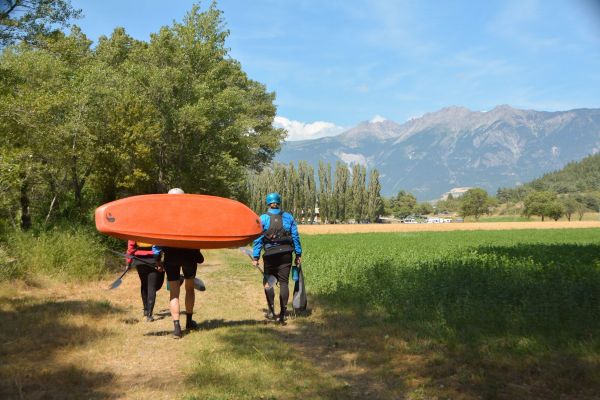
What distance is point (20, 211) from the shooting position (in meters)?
17.5

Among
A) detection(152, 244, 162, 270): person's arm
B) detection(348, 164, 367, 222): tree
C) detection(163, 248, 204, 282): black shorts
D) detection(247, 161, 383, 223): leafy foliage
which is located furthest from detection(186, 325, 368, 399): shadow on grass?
detection(348, 164, 367, 222): tree

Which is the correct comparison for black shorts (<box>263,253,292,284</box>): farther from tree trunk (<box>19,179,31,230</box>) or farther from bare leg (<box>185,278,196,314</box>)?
tree trunk (<box>19,179,31,230</box>)

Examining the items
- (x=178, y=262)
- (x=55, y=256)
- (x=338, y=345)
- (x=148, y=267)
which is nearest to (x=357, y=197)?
(x=55, y=256)

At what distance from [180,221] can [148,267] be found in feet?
4.97

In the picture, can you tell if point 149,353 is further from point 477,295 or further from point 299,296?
point 477,295

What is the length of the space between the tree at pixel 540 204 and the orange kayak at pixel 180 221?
393 ft

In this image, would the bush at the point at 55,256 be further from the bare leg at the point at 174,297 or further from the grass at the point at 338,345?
the bare leg at the point at 174,297

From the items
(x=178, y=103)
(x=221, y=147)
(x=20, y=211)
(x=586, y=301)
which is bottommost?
(x=586, y=301)

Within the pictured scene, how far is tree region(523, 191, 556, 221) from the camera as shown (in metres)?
113

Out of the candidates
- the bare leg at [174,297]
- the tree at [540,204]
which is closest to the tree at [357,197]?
the tree at [540,204]

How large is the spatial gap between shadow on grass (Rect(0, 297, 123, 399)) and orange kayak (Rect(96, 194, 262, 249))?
1.69m

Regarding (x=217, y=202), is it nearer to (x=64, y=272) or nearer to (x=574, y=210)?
(x=64, y=272)

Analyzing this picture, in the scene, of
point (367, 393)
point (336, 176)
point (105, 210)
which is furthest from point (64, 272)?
point (336, 176)

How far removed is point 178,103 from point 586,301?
2393 cm
